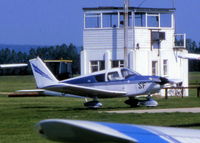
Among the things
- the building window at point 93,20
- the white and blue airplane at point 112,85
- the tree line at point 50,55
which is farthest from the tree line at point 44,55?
the white and blue airplane at point 112,85

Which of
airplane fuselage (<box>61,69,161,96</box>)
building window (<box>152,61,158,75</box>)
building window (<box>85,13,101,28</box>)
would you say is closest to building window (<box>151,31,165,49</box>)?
building window (<box>152,61,158,75</box>)

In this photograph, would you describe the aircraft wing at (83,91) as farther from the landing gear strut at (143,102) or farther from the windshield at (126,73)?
the landing gear strut at (143,102)

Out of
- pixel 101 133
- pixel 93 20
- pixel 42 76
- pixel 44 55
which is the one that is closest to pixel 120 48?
pixel 93 20

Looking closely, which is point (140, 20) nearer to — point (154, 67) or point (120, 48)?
point (120, 48)

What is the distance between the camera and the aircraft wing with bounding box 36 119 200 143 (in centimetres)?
240

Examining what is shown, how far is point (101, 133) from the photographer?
240 cm

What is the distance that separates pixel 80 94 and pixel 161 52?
14274mm

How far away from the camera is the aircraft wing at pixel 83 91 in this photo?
Answer: 83.0ft

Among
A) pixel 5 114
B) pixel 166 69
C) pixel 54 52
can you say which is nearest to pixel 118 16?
pixel 166 69

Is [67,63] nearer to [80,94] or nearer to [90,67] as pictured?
[90,67]

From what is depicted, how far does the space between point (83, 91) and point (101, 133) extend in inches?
922

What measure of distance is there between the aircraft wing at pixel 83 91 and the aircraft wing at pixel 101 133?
2258 centimetres

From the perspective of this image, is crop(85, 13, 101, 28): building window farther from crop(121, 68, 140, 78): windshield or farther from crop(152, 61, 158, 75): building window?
crop(121, 68, 140, 78): windshield

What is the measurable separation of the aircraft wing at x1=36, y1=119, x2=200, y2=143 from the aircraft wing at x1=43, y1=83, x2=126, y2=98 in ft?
74.1
